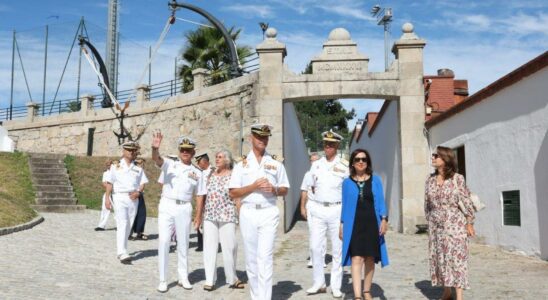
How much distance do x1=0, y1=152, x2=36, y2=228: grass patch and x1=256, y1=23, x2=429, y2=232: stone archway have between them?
632cm

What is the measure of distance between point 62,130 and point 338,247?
77.7ft

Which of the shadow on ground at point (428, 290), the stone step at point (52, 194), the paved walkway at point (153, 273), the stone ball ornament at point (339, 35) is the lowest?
the shadow on ground at point (428, 290)

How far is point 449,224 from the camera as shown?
5207mm

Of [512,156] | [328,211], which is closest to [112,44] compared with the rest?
[512,156]

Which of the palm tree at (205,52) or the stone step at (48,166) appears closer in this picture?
→ the stone step at (48,166)

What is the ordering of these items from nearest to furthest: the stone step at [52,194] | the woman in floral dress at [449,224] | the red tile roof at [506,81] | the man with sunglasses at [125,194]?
1. the woman in floral dress at [449,224]
2. the red tile roof at [506,81]
3. the man with sunglasses at [125,194]
4. the stone step at [52,194]

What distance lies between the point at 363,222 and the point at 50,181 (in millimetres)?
14366

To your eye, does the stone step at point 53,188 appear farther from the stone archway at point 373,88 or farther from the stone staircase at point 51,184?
the stone archway at point 373,88

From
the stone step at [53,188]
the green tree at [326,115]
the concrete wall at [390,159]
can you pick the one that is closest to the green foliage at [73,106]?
the stone step at [53,188]

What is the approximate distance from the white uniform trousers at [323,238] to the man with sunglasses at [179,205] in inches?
58.9

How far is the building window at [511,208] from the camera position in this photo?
8656 millimetres

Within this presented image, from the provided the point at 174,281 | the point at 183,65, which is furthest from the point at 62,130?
the point at 174,281

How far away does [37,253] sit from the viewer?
8125mm

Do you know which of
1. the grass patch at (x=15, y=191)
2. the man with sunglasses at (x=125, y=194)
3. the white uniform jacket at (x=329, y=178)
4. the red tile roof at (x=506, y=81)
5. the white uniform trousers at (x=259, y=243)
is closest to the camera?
the white uniform trousers at (x=259, y=243)
